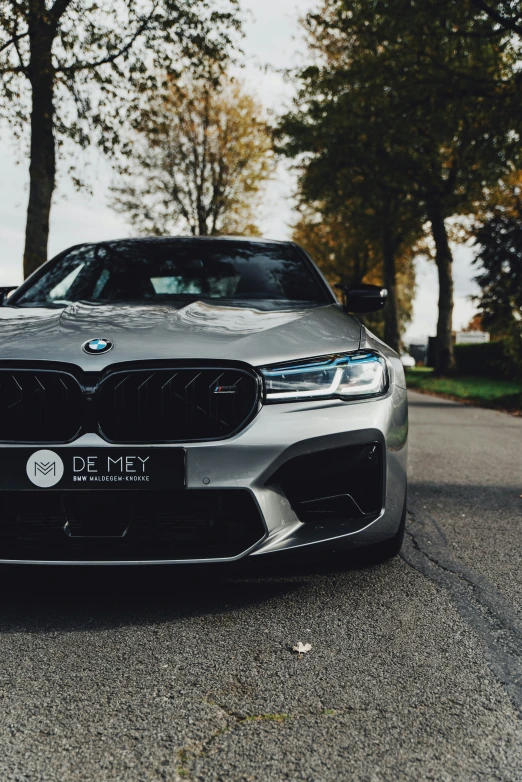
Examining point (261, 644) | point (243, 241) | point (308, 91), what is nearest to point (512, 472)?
point (243, 241)

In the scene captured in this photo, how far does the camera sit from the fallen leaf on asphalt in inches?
110

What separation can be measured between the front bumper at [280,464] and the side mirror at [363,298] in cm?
136

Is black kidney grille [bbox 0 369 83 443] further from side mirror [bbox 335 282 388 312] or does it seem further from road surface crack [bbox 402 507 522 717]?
side mirror [bbox 335 282 388 312]

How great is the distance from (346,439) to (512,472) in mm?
4289

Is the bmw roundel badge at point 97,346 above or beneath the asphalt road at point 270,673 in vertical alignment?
above

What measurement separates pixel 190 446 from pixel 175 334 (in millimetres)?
527

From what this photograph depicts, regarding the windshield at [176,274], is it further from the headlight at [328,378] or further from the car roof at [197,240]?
the headlight at [328,378]

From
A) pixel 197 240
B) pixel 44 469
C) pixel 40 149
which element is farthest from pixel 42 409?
pixel 40 149

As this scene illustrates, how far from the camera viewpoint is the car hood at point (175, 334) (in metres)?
3.15

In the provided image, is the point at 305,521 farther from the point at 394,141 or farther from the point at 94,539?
the point at 394,141

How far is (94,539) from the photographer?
3033 millimetres

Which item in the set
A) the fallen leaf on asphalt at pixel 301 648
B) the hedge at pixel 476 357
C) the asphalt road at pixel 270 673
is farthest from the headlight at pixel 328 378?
the hedge at pixel 476 357

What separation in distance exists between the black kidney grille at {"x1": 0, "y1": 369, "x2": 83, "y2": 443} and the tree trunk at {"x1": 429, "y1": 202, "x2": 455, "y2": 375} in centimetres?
2466

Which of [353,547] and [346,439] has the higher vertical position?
[346,439]
